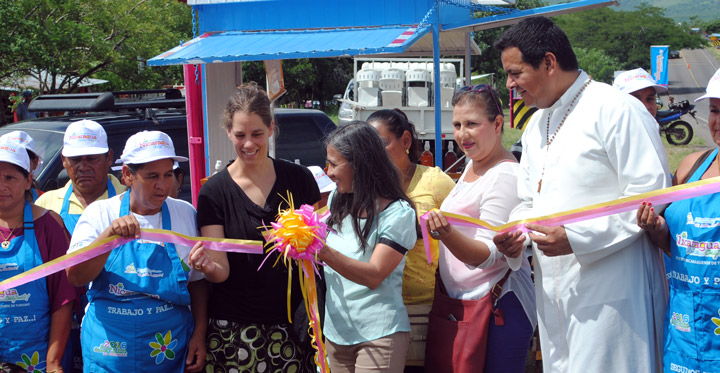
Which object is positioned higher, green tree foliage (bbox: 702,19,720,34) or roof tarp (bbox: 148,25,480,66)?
green tree foliage (bbox: 702,19,720,34)

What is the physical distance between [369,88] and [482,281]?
10217 millimetres

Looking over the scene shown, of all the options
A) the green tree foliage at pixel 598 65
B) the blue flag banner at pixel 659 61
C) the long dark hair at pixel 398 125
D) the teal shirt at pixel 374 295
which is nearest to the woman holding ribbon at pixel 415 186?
the long dark hair at pixel 398 125

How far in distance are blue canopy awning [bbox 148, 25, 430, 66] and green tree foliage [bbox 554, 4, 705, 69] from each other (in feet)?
212

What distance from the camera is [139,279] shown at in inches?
118

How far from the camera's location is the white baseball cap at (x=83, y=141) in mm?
3816

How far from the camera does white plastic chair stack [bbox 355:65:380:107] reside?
1305 cm

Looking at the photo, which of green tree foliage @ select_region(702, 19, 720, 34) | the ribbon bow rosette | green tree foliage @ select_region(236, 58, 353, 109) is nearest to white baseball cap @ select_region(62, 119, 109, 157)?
the ribbon bow rosette

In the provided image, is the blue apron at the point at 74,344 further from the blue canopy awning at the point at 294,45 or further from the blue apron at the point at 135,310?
the blue canopy awning at the point at 294,45

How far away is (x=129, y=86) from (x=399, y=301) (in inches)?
652

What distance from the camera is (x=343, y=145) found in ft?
10.0

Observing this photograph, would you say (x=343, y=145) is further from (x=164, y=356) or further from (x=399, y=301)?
(x=164, y=356)

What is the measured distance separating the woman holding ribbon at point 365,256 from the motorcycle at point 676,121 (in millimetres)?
18361

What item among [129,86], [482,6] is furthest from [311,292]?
[129,86]

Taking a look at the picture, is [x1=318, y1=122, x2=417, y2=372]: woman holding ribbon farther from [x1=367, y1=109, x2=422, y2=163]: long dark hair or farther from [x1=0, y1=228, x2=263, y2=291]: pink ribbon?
[x1=367, y1=109, x2=422, y2=163]: long dark hair
